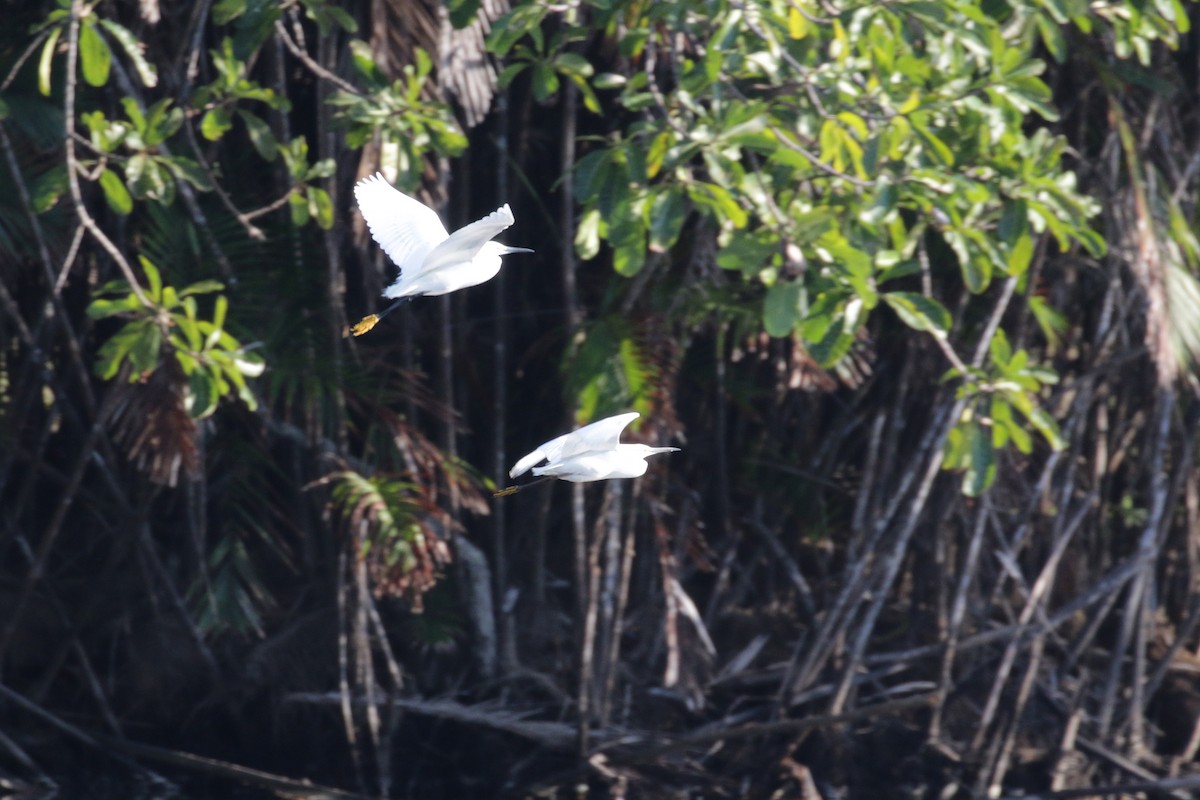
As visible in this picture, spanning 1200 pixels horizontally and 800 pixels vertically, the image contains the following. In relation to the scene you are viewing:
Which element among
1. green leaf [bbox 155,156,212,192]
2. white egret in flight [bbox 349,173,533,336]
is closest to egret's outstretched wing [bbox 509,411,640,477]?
white egret in flight [bbox 349,173,533,336]

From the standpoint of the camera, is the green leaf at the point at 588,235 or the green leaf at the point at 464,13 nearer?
the green leaf at the point at 464,13

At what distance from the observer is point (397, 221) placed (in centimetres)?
328

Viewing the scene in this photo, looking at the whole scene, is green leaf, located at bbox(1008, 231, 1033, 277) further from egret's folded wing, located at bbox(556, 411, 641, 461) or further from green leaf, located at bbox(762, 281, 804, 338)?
egret's folded wing, located at bbox(556, 411, 641, 461)

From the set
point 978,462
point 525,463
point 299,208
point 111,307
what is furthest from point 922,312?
point 111,307

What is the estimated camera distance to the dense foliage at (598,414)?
A: 160 inches

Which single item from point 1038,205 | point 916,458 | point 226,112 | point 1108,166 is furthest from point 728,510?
point 226,112

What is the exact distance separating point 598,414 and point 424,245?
162 cm

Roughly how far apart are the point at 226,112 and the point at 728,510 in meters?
2.65

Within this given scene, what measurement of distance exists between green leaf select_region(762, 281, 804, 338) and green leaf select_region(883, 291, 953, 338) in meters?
0.28

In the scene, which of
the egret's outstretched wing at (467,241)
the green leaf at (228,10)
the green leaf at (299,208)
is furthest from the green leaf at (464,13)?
the egret's outstretched wing at (467,241)

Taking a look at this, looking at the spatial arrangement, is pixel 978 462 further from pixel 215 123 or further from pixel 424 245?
pixel 215 123

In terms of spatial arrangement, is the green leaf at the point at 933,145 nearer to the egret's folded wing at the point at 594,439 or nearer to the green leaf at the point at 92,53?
the egret's folded wing at the point at 594,439

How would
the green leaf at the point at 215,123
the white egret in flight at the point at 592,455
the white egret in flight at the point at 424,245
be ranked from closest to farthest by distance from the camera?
the white egret in flight at the point at 424,245 < the white egret in flight at the point at 592,455 < the green leaf at the point at 215,123

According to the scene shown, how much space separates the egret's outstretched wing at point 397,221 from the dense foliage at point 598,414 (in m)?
0.71
